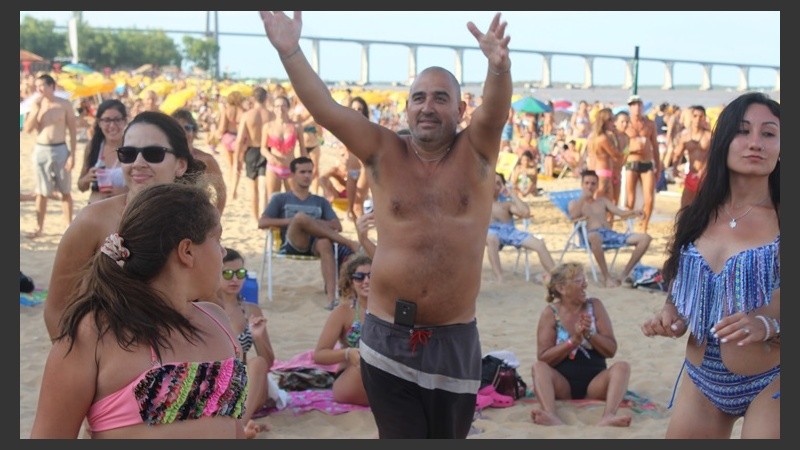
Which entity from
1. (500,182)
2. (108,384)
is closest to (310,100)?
(108,384)

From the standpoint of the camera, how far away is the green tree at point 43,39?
102 metres

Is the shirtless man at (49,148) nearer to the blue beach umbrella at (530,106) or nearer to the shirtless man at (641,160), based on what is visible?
the shirtless man at (641,160)

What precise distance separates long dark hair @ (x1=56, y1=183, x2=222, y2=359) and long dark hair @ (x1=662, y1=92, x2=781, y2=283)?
1.94 m

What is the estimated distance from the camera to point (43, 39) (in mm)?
103562

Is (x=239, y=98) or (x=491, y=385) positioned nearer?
(x=491, y=385)

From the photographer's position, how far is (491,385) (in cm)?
661

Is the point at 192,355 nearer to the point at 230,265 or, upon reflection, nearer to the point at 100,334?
the point at 100,334

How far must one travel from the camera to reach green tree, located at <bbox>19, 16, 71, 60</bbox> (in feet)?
335

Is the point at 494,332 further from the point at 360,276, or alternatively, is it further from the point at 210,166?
the point at 210,166

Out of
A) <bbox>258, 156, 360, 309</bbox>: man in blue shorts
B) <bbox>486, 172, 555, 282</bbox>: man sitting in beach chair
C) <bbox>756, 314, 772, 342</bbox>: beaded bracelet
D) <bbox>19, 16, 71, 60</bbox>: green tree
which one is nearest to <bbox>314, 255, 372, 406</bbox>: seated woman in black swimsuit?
<bbox>258, 156, 360, 309</bbox>: man in blue shorts

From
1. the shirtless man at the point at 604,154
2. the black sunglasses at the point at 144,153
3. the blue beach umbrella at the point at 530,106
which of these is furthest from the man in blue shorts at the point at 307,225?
the blue beach umbrella at the point at 530,106

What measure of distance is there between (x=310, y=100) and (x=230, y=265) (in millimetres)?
2538

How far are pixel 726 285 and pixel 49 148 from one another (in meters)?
10.2

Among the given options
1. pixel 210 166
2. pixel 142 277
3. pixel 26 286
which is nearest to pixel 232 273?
pixel 210 166
